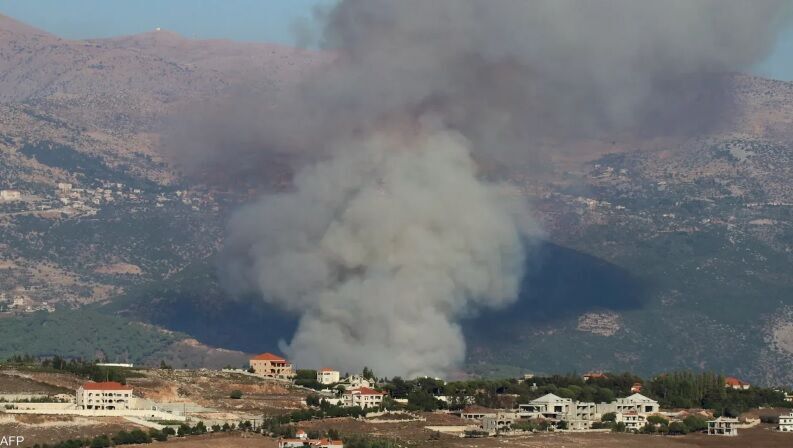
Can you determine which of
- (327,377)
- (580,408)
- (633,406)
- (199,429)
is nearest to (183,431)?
(199,429)

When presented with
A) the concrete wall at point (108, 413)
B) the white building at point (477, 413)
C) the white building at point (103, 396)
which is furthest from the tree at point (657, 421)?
the white building at point (103, 396)

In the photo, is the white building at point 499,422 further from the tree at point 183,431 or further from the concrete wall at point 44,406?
the concrete wall at point 44,406

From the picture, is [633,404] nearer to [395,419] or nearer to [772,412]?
[772,412]

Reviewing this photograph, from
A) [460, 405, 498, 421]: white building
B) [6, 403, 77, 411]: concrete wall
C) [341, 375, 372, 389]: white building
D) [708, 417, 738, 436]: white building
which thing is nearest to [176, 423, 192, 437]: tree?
[6, 403, 77, 411]: concrete wall

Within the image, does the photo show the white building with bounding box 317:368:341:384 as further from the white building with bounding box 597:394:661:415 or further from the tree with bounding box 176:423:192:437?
the tree with bounding box 176:423:192:437

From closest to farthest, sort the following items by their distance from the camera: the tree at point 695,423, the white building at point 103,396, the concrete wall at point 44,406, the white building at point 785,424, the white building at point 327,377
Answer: the concrete wall at point 44,406 → the white building at point 103,396 → the tree at point 695,423 → the white building at point 785,424 → the white building at point 327,377

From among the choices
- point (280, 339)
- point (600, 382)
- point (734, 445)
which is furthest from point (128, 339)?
point (734, 445)
